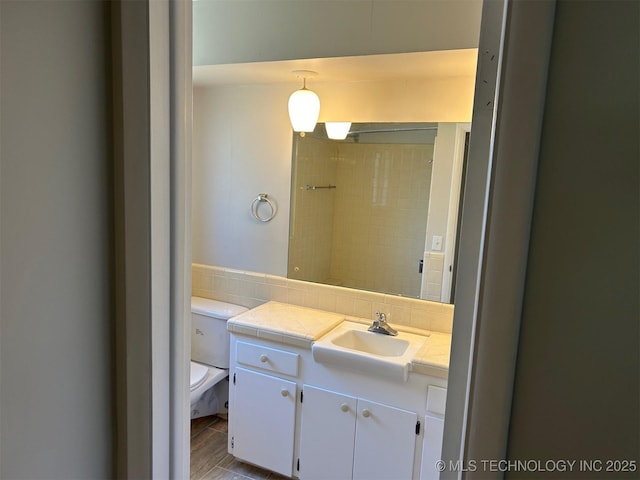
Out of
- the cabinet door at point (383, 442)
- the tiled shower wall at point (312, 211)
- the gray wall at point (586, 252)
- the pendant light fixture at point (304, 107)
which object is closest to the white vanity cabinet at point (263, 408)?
the cabinet door at point (383, 442)

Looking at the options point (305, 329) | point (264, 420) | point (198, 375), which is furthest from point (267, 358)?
point (198, 375)

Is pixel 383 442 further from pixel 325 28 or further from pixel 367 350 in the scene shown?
pixel 325 28

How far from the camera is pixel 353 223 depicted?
8.51 feet

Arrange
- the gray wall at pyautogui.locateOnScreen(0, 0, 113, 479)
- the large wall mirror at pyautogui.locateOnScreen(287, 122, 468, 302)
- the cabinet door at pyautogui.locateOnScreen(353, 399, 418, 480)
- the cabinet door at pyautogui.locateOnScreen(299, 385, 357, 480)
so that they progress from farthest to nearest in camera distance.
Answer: the large wall mirror at pyautogui.locateOnScreen(287, 122, 468, 302)
the cabinet door at pyautogui.locateOnScreen(299, 385, 357, 480)
the cabinet door at pyautogui.locateOnScreen(353, 399, 418, 480)
the gray wall at pyautogui.locateOnScreen(0, 0, 113, 479)

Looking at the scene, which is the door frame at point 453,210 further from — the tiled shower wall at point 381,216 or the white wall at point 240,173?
the white wall at point 240,173

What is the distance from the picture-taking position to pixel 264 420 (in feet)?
7.46

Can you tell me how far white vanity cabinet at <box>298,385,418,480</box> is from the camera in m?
1.95

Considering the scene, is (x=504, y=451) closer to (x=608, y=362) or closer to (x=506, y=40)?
(x=608, y=362)

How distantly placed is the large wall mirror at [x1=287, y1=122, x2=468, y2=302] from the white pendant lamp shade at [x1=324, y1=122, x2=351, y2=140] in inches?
1.0

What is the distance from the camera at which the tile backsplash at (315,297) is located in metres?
2.33

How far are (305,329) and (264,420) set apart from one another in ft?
1.78

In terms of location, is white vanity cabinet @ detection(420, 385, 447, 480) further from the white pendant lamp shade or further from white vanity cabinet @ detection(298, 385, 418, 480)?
the white pendant lamp shade

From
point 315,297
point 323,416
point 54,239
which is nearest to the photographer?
point 54,239

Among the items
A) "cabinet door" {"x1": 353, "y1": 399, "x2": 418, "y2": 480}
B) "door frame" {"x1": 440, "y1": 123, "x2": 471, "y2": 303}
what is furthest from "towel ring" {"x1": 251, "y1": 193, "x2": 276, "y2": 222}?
"cabinet door" {"x1": 353, "y1": 399, "x2": 418, "y2": 480}
